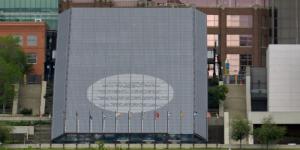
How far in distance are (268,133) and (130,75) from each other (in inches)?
1000

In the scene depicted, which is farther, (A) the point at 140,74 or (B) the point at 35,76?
(B) the point at 35,76

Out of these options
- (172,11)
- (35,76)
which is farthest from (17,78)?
(172,11)

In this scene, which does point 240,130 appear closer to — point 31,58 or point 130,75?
point 130,75

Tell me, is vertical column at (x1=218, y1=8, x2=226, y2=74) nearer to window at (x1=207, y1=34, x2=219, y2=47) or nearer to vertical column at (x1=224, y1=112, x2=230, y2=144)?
window at (x1=207, y1=34, x2=219, y2=47)

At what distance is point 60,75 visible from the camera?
171 metres

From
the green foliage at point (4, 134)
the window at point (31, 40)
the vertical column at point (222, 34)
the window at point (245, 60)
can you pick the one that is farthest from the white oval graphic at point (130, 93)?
the window at point (245, 60)

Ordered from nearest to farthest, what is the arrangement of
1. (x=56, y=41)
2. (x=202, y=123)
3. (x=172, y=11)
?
(x=202, y=123) < (x=172, y=11) < (x=56, y=41)

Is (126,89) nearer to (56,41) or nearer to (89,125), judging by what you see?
(89,125)

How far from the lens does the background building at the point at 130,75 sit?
16275 centimetres

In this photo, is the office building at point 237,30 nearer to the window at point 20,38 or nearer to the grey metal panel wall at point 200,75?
the grey metal panel wall at point 200,75

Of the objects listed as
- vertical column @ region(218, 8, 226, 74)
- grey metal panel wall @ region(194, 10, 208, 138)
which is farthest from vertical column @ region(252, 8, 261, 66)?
grey metal panel wall @ region(194, 10, 208, 138)

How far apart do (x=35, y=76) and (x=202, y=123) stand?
1271 inches

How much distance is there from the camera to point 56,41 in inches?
7367

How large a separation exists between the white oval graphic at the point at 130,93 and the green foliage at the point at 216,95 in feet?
22.0
